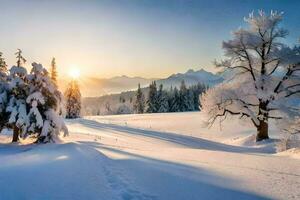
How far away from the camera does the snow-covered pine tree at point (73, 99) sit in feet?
236

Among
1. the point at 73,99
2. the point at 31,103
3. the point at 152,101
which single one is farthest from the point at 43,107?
the point at 152,101

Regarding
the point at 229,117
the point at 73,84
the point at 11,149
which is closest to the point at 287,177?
the point at 11,149

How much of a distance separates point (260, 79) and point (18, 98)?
16.6 m

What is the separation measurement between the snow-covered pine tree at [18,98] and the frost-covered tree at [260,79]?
46.3ft

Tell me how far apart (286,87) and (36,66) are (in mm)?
17403

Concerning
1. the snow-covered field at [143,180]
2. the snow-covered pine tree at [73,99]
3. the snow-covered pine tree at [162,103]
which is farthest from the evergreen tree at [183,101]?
the snow-covered field at [143,180]

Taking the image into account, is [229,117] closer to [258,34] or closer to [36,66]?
[258,34]

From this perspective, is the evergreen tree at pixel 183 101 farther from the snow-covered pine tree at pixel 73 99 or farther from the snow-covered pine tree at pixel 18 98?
the snow-covered pine tree at pixel 18 98

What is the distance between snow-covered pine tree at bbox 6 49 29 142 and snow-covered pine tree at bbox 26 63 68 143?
1.03 ft

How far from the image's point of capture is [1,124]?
17.6 meters

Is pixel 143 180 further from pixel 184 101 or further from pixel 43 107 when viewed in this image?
pixel 184 101

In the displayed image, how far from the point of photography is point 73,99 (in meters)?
72.8

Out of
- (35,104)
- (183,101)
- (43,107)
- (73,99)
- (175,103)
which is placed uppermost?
(183,101)

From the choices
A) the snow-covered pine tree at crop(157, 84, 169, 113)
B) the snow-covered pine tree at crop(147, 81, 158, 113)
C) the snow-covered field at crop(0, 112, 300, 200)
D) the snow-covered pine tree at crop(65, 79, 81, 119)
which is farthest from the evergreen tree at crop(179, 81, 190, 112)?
the snow-covered field at crop(0, 112, 300, 200)
